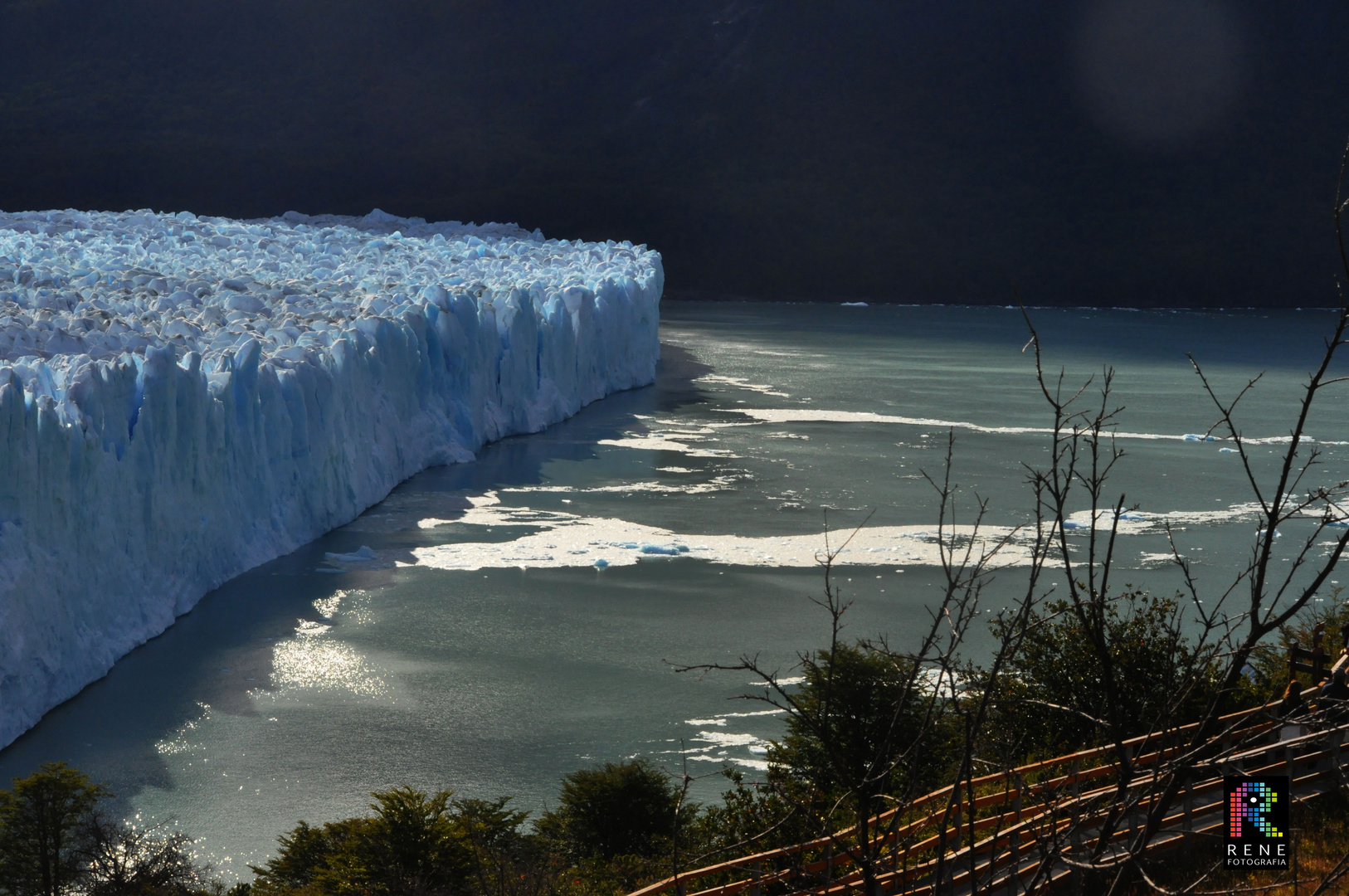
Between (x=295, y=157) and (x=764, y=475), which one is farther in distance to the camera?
(x=295, y=157)

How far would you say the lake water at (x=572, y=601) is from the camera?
7977mm

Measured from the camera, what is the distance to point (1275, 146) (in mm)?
59500

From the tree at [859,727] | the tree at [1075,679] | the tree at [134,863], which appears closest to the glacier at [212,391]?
the tree at [134,863]

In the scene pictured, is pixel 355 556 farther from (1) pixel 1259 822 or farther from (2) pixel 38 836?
(1) pixel 1259 822

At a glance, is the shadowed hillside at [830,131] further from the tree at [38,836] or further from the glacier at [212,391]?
the tree at [38,836]

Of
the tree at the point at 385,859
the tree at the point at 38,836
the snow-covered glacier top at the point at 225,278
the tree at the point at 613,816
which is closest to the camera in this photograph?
the tree at the point at 385,859

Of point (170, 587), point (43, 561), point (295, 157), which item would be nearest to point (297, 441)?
point (170, 587)

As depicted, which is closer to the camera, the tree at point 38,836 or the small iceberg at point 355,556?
the tree at point 38,836

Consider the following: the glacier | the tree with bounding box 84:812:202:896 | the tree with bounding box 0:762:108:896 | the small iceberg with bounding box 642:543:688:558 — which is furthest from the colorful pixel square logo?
the small iceberg with bounding box 642:543:688:558

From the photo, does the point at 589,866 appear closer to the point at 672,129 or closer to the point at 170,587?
the point at 170,587

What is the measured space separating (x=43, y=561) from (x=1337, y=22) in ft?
221

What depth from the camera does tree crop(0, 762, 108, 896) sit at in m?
6.14

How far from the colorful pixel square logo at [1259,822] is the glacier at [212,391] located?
7040mm

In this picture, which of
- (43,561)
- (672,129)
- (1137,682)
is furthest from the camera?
(672,129)
